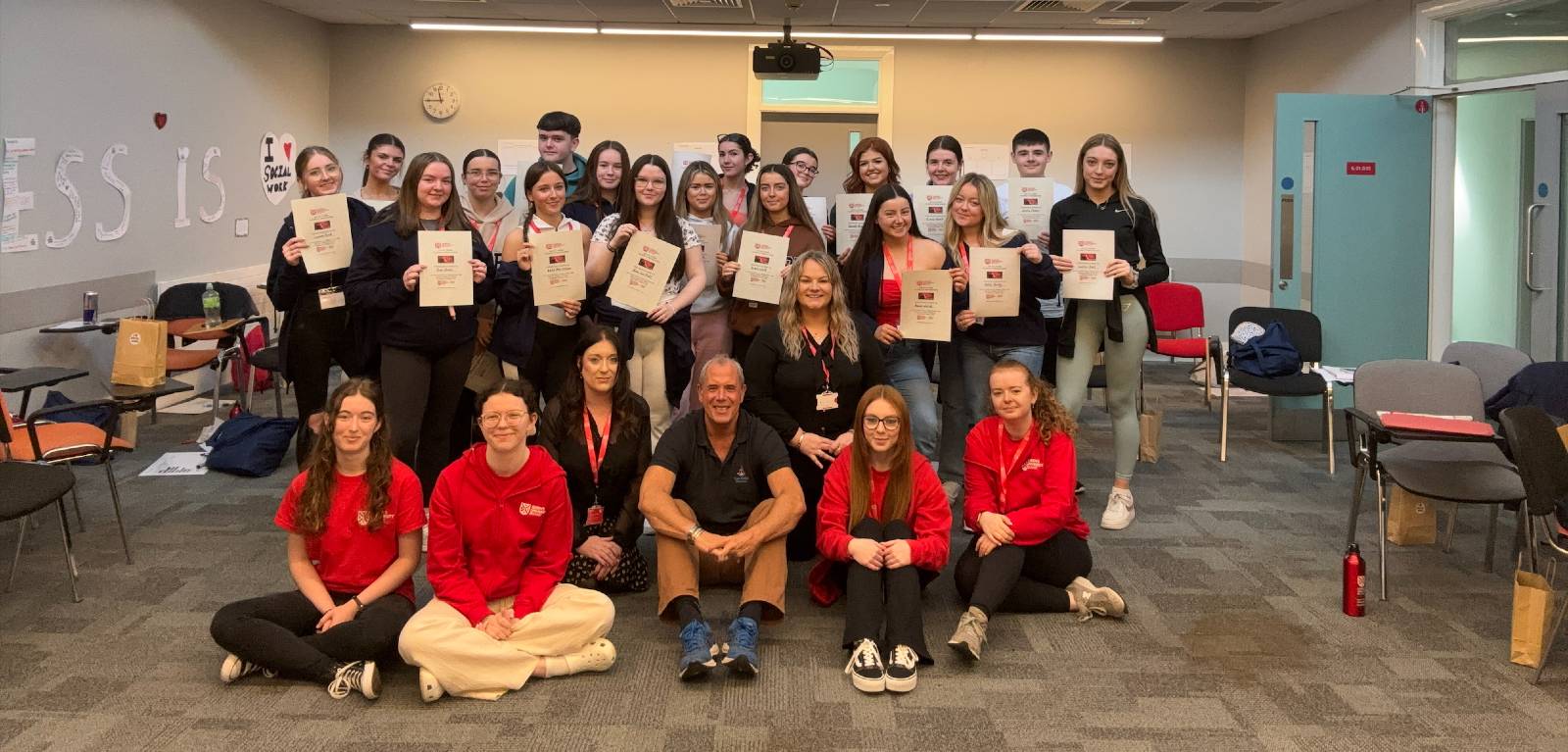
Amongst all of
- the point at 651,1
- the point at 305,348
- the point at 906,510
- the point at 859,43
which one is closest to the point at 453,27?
the point at 651,1

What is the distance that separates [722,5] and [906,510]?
6.01m

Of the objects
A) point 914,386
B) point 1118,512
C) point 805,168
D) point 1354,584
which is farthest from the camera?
point 805,168

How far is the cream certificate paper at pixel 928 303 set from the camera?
4.89 m

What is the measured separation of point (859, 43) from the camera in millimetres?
10664

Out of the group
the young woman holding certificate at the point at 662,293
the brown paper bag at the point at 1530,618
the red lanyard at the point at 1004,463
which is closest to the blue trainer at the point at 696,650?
the red lanyard at the point at 1004,463

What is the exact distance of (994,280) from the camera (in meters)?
5.03

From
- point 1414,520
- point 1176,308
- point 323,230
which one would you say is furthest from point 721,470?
point 1176,308

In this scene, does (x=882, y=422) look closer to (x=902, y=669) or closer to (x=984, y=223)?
(x=902, y=669)

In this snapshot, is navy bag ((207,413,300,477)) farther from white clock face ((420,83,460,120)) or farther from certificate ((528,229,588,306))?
white clock face ((420,83,460,120))

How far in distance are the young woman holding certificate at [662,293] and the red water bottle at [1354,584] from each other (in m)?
2.57

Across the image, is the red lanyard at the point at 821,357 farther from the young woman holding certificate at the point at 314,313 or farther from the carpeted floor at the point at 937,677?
the young woman holding certificate at the point at 314,313

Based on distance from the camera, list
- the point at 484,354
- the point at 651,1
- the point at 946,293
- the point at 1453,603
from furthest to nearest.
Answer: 1. the point at 651,1
2. the point at 484,354
3. the point at 946,293
4. the point at 1453,603

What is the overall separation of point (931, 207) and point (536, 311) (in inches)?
75.5

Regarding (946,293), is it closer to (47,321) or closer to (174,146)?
(47,321)
